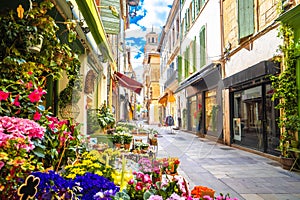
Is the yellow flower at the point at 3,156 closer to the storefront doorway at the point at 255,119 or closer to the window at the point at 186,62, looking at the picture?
the storefront doorway at the point at 255,119

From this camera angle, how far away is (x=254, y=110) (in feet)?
30.0

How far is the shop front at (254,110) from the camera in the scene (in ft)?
25.5

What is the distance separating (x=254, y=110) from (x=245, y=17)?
122 inches

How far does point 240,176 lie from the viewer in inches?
225

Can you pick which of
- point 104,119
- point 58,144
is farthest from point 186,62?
point 58,144

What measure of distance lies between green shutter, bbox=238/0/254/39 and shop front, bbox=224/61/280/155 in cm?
132

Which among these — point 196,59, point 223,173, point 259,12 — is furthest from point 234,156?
point 196,59

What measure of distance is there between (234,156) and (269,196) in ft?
13.4

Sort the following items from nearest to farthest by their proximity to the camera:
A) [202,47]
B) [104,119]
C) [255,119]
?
[104,119] < [255,119] < [202,47]

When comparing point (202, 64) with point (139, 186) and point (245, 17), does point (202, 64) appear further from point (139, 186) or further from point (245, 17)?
point (139, 186)

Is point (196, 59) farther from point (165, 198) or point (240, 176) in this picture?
point (165, 198)

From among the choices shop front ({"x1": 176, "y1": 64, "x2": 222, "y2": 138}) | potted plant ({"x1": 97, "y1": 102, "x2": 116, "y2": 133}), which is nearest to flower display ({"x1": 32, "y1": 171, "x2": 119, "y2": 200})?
potted plant ({"x1": 97, "y1": 102, "x2": 116, "y2": 133})

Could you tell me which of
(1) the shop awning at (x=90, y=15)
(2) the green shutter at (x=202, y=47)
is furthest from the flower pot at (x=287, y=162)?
(2) the green shutter at (x=202, y=47)

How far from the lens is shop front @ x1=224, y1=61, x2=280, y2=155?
7.76 m
